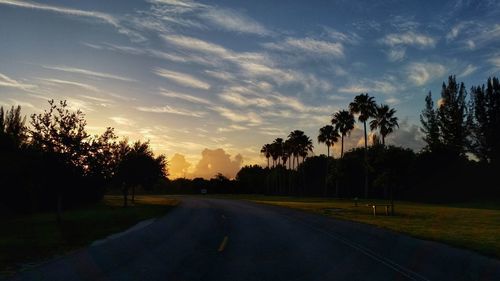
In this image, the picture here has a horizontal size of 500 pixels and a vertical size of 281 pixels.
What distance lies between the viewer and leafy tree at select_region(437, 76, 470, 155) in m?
85.4

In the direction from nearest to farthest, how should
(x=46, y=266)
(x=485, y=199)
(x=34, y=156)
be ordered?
(x=46, y=266) → (x=34, y=156) → (x=485, y=199)

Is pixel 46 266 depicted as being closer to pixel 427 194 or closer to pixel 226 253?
pixel 226 253

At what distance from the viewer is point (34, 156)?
2517 cm

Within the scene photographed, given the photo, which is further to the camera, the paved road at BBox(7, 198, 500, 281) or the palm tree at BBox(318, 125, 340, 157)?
the palm tree at BBox(318, 125, 340, 157)

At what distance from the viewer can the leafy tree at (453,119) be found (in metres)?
85.4

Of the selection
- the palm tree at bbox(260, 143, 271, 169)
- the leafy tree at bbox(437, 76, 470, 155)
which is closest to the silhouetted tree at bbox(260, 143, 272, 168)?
the palm tree at bbox(260, 143, 271, 169)

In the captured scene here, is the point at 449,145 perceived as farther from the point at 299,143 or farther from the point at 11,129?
the point at 11,129

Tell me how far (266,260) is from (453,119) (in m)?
83.4

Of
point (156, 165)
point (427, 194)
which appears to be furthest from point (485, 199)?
point (156, 165)

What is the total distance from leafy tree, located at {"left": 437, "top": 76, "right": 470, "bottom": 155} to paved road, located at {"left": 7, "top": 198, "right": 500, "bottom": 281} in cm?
7524

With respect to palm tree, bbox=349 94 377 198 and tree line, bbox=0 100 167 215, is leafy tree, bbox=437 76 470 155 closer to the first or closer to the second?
palm tree, bbox=349 94 377 198

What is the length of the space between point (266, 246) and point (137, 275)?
19.6 feet

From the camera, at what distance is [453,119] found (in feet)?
282

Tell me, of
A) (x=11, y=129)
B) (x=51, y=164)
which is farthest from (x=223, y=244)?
(x=11, y=129)
